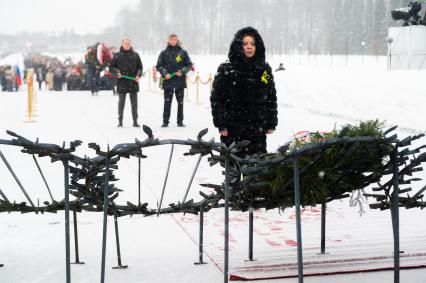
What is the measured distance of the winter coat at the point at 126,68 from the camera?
47.3 feet

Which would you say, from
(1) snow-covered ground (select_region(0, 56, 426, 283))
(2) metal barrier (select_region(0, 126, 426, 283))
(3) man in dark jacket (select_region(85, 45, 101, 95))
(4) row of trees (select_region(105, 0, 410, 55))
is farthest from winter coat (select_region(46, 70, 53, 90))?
(4) row of trees (select_region(105, 0, 410, 55))

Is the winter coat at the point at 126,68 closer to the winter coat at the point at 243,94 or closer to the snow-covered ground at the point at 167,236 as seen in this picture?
the snow-covered ground at the point at 167,236

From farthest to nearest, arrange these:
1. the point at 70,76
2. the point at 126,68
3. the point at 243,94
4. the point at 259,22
→ the point at 259,22
the point at 70,76
the point at 126,68
the point at 243,94

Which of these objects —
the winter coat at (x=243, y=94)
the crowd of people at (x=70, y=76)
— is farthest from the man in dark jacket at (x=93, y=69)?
the winter coat at (x=243, y=94)

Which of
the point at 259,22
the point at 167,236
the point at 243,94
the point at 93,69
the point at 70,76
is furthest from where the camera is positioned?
the point at 259,22

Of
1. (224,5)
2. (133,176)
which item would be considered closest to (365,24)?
(224,5)

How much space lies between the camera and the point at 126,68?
14438 millimetres

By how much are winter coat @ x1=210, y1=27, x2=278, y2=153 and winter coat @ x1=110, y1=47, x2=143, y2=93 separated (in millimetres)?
7848

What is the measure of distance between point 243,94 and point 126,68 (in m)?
8.02

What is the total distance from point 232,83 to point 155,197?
1758 mm

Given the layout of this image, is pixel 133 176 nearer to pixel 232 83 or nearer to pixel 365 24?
pixel 232 83

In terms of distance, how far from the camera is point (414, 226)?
6.33m

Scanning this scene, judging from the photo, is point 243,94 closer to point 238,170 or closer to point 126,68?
point 238,170

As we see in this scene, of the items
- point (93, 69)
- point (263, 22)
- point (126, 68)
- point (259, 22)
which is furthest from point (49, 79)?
point (259, 22)
